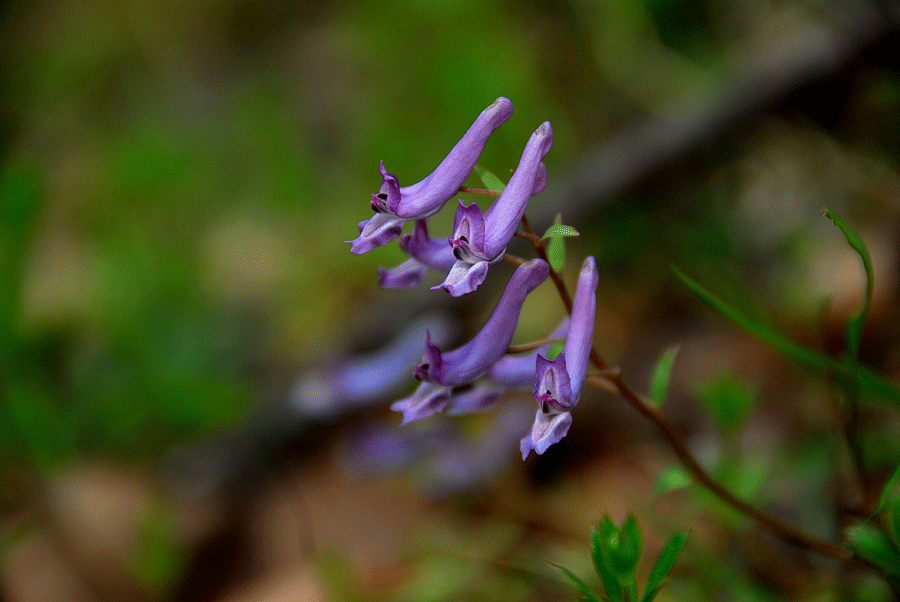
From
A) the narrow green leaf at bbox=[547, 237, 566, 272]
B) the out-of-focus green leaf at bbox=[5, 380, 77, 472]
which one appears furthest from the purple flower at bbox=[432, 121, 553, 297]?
the out-of-focus green leaf at bbox=[5, 380, 77, 472]

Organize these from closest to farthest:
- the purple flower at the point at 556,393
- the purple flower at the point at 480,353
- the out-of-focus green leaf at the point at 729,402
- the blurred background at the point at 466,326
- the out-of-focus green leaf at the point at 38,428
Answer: the purple flower at the point at 556,393
the purple flower at the point at 480,353
the out-of-focus green leaf at the point at 729,402
the blurred background at the point at 466,326
the out-of-focus green leaf at the point at 38,428

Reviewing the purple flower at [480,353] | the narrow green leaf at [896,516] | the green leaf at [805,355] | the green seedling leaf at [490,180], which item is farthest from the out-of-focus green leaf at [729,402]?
the green seedling leaf at [490,180]

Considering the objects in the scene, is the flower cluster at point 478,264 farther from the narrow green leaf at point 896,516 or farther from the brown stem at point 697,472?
the narrow green leaf at point 896,516

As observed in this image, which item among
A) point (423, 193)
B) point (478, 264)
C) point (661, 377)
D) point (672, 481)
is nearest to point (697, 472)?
point (672, 481)

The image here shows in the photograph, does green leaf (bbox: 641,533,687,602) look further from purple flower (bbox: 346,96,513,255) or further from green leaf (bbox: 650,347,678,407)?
purple flower (bbox: 346,96,513,255)

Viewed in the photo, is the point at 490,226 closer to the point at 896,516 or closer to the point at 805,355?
the point at 805,355

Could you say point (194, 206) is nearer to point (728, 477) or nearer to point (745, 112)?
point (745, 112)
